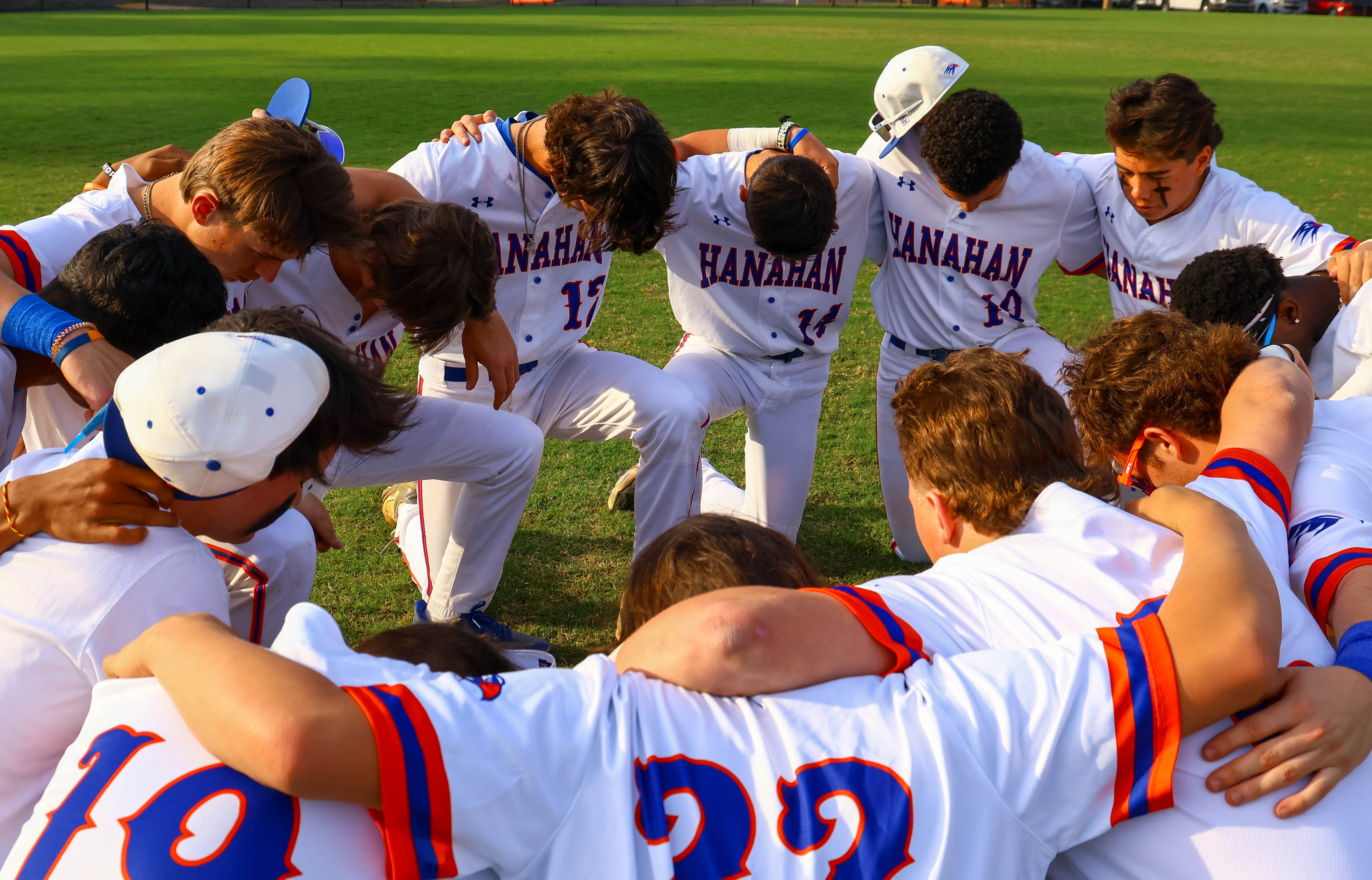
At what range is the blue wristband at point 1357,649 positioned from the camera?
198 cm

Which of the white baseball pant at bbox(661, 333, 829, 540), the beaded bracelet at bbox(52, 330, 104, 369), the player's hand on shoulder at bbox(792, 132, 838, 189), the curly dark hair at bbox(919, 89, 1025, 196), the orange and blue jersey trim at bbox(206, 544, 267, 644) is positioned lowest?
the white baseball pant at bbox(661, 333, 829, 540)

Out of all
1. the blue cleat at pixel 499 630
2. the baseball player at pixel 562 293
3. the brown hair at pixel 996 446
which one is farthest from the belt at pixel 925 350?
the brown hair at pixel 996 446

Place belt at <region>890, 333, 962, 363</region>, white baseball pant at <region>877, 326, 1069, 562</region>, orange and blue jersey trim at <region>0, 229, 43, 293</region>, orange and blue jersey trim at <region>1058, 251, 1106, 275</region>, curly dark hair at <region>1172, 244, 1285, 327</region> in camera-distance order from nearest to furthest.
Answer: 1. orange and blue jersey trim at <region>0, 229, 43, 293</region>
2. curly dark hair at <region>1172, 244, 1285, 327</region>
3. white baseball pant at <region>877, 326, 1069, 562</region>
4. belt at <region>890, 333, 962, 363</region>
5. orange and blue jersey trim at <region>1058, 251, 1106, 275</region>

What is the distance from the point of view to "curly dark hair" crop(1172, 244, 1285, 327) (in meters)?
Answer: 3.51

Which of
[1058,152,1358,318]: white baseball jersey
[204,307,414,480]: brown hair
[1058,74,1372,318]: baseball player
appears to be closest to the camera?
[204,307,414,480]: brown hair

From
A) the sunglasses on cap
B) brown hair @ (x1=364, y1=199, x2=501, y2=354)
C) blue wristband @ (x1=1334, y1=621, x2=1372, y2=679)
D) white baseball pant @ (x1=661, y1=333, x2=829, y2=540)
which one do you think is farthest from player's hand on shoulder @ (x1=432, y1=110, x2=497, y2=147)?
blue wristband @ (x1=1334, y1=621, x2=1372, y2=679)

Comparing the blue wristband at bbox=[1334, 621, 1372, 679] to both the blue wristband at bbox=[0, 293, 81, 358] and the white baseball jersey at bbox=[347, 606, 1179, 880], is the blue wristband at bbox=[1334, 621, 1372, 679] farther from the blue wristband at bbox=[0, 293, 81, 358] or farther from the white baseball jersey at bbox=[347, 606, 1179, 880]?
the blue wristband at bbox=[0, 293, 81, 358]

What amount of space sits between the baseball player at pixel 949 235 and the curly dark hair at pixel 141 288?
3065mm

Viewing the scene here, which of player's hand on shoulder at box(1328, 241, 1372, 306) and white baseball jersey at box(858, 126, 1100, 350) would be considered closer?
player's hand on shoulder at box(1328, 241, 1372, 306)

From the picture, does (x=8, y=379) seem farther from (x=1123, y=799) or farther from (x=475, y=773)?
(x=1123, y=799)

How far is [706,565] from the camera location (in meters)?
2.01

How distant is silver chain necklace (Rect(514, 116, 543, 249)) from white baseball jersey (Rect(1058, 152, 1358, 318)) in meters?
2.68

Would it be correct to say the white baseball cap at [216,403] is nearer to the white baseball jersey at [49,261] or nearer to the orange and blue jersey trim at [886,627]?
the orange and blue jersey trim at [886,627]

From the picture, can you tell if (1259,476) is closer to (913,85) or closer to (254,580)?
(254,580)
